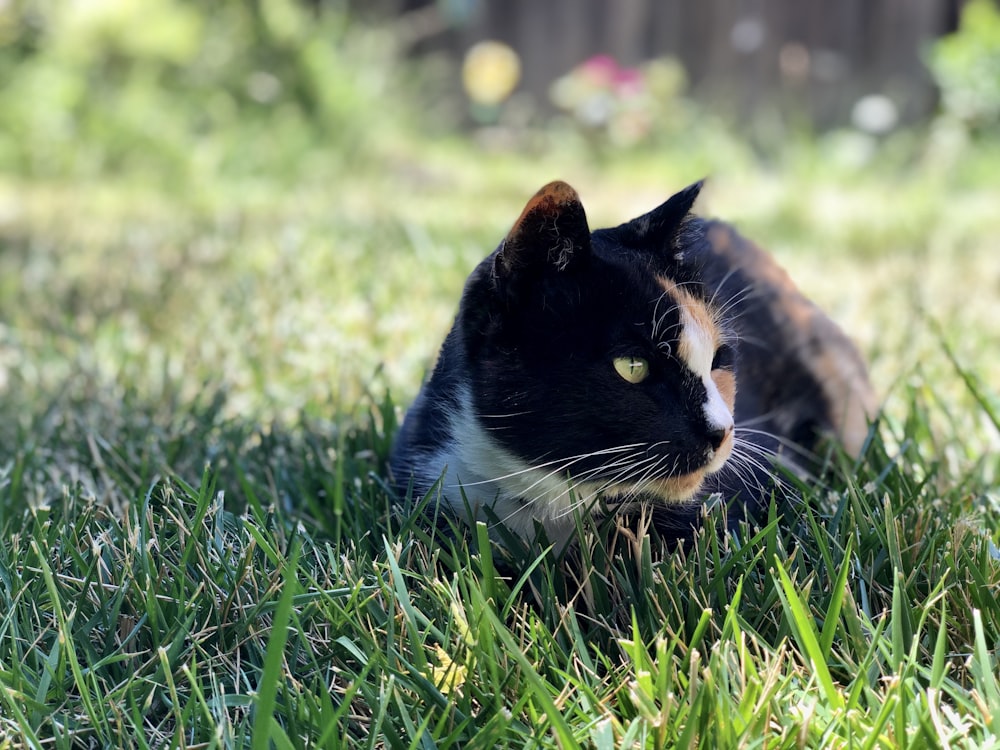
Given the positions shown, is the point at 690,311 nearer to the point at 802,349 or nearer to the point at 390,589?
the point at 390,589

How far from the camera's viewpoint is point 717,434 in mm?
1645

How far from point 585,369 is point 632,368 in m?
0.08

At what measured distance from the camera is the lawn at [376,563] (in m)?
1.32

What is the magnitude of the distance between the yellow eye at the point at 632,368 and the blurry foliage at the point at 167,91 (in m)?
5.57

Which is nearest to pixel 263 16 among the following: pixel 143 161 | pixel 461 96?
pixel 143 161

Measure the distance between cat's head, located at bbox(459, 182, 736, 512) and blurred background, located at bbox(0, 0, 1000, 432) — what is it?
3.11 feet

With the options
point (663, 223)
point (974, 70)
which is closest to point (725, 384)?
point (663, 223)

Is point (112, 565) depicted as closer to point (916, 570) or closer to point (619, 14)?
point (916, 570)

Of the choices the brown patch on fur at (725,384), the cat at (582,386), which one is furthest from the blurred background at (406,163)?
the cat at (582,386)

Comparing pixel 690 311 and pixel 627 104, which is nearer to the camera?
pixel 690 311

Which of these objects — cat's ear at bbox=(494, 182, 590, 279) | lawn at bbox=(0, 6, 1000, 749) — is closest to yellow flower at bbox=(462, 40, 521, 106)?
lawn at bbox=(0, 6, 1000, 749)

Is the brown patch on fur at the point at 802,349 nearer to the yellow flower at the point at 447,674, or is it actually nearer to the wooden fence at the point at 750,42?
the yellow flower at the point at 447,674

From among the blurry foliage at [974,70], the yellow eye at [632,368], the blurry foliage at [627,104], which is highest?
the blurry foliage at [974,70]

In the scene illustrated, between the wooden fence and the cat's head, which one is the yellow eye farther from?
the wooden fence
